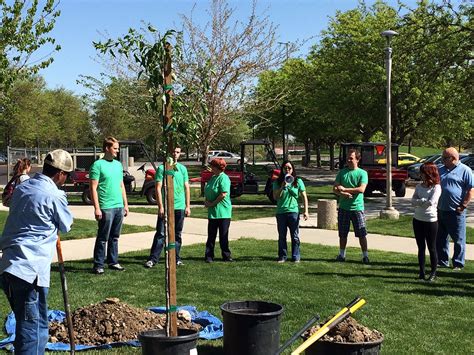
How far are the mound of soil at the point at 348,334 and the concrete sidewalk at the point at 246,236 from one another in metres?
5.62

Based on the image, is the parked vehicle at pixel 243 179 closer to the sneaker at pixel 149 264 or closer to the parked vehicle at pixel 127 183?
the parked vehicle at pixel 127 183

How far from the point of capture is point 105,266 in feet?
29.0

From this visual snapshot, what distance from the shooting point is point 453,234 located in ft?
29.0

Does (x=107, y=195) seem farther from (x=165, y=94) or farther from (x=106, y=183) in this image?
(x=165, y=94)

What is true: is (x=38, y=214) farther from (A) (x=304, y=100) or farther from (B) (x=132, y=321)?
(A) (x=304, y=100)

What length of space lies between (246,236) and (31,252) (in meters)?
8.81

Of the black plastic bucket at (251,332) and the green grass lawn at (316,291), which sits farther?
the green grass lawn at (316,291)

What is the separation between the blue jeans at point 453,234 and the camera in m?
8.80

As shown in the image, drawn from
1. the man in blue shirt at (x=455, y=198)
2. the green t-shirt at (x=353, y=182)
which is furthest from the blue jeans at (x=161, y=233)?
the man in blue shirt at (x=455, y=198)

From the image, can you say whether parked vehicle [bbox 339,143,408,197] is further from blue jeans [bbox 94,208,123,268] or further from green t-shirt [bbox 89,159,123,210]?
green t-shirt [bbox 89,159,123,210]

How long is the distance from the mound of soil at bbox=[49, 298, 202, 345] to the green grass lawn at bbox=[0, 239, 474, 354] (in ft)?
0.75

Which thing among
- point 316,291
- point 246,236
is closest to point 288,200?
point 316,291

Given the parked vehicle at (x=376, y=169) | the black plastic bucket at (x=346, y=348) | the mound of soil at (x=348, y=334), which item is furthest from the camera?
the parked vehicle at (x=376, y=169)

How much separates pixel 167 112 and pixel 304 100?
31.2 m
